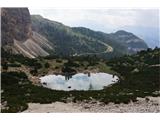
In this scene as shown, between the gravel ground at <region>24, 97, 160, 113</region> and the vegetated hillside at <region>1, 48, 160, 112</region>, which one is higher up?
the gravel ground at <region>24, 97, 160, 113</region>

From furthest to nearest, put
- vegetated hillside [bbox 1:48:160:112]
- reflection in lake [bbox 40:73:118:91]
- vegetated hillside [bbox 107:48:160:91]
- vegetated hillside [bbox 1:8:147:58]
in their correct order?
vegetated hillside [bbox 1:8:147:58]
reflection in lake [bbox 40:73:118:91]
vegetated hillside [bbox 107:48:160:91]
vegetated hillside [bbox 1:48:160:112]

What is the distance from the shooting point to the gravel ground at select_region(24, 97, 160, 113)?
2377 centimetres

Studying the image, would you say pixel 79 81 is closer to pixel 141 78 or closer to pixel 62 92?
pixel 141 78

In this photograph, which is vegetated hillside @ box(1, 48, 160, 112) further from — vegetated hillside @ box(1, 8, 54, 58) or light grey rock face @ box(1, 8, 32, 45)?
light grey rock face @ box(1, 8, 32, 45)

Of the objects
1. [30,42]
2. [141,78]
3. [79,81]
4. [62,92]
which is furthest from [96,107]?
[30,42]

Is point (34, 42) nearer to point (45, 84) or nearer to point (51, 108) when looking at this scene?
point (45, 84)

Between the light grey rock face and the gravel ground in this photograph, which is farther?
the light grey rock face

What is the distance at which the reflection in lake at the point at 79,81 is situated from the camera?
121 ft

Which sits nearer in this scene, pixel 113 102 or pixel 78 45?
pixel 113 102

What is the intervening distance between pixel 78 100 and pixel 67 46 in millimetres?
154248

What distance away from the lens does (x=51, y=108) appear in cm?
2438

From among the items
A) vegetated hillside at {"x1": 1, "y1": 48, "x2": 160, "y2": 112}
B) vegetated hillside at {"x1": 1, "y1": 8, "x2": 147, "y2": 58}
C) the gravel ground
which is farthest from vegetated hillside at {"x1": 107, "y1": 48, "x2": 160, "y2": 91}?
vegetated hillside at {"x1": 1, "y1": 8, "x2": 147, "y2": 58}

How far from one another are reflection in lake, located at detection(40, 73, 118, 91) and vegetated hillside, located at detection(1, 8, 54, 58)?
74.4 metres
